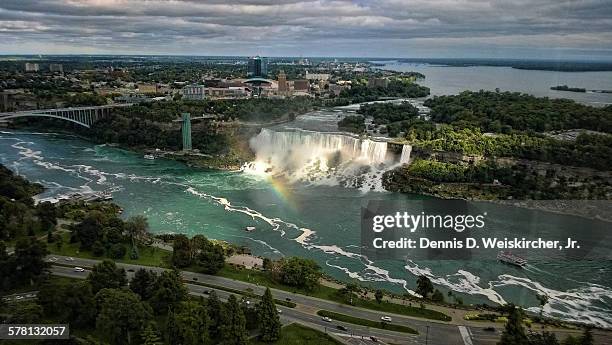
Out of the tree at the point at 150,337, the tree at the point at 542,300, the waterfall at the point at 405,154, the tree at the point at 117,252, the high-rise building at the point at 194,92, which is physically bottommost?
the tree at the point at 542,300

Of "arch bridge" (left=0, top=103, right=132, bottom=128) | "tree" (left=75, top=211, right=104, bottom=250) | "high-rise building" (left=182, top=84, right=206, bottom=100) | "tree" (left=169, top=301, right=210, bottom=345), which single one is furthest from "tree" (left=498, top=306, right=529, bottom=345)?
"high-rise building" (left=182, top=84, right=206, bottom=100)

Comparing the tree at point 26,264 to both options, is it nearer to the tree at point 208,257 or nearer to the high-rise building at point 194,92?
the tree at point 208,257

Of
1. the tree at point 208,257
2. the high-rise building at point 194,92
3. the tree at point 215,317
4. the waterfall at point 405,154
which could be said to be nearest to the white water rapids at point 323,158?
the waterfall at point 405,154

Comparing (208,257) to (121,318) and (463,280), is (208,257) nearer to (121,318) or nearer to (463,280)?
(121,318)

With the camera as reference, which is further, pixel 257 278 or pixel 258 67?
pixel 258 67

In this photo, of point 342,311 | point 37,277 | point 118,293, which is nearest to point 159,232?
point 37,277
